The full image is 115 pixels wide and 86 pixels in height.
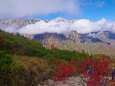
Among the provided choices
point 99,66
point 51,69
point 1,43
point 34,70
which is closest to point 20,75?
point 34,70

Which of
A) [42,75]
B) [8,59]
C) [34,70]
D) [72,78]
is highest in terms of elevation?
[8,59]

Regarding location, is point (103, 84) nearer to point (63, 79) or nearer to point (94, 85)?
point (94, 85)

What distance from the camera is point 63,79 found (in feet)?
46.2

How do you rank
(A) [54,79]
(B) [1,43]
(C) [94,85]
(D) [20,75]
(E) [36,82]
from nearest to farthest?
(C) [94,85], (D) [20,75], (E) [36,82], (A) [54,79], (B) [1,43]

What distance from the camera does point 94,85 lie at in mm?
9000

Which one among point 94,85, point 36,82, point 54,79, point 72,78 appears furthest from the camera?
point 72,78

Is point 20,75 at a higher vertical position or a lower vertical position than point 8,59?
lower

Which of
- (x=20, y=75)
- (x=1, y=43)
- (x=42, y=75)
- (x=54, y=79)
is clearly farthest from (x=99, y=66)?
(x=1, y=43)

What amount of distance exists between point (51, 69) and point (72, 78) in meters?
3.58

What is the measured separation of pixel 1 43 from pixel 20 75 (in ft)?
36.8

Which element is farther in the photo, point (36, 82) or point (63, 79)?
point (63, 79)

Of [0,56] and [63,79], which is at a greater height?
[0,56]

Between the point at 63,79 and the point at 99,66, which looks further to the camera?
the point at 63,79

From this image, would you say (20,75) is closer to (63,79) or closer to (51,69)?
(51,69)
